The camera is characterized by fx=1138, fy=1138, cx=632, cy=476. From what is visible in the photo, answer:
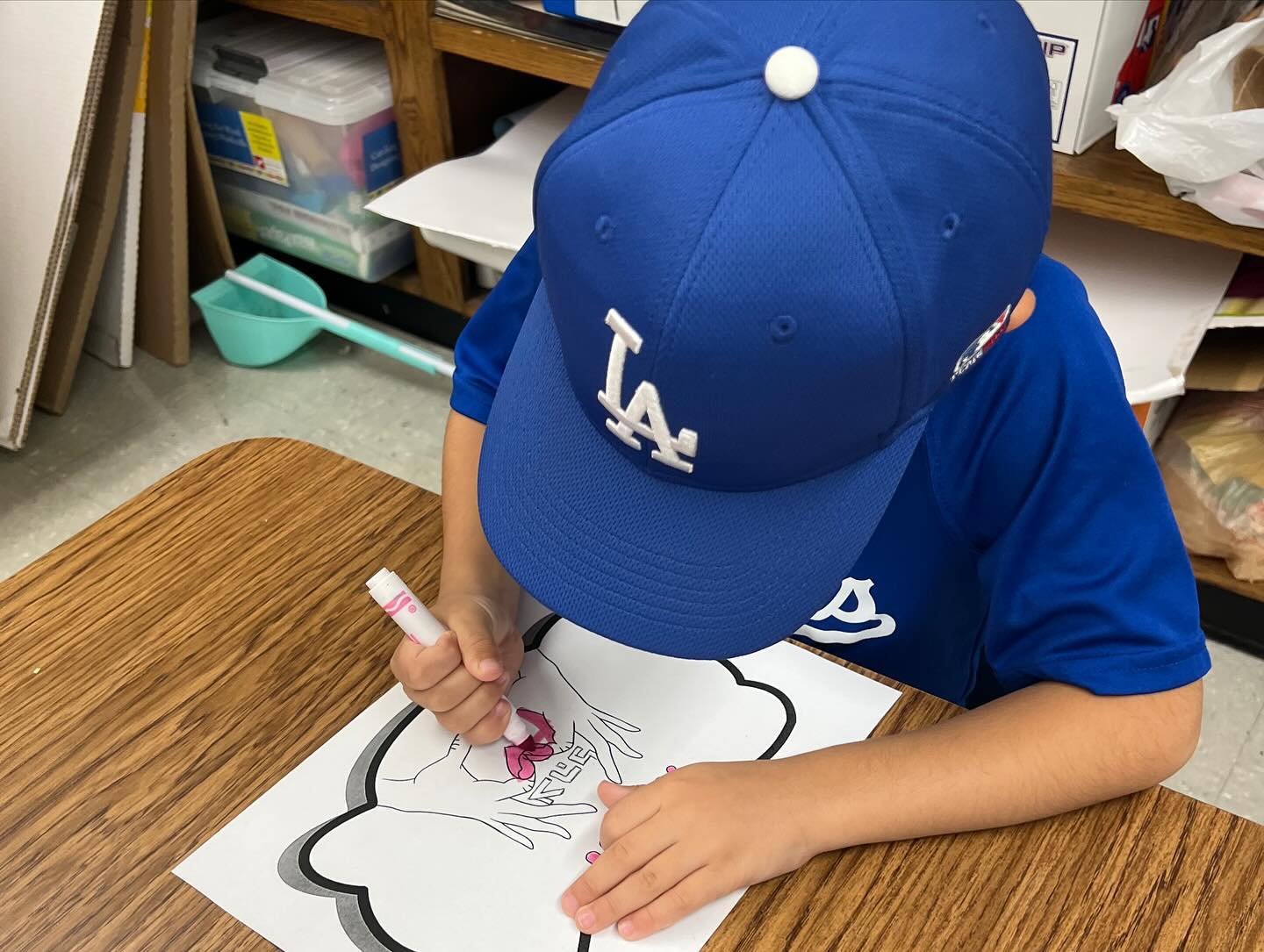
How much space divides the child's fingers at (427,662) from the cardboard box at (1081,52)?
73 cm

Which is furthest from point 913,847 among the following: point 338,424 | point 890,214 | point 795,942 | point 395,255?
point 395,255

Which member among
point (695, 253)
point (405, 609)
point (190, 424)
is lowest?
point (190, 424)

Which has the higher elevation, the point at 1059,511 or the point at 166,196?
the point at 1059,511

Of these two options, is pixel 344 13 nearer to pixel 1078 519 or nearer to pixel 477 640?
pixel 477 640

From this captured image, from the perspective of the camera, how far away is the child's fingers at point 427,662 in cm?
59

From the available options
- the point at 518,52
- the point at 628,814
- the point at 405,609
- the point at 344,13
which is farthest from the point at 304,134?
the point at 628,814

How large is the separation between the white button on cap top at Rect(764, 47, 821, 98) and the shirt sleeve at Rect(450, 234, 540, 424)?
33 cm

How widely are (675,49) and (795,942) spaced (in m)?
0.38

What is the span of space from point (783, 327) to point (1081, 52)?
0.75m

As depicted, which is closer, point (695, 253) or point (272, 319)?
point (695, 253)

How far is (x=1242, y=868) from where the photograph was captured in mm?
517

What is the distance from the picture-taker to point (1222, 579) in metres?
1.26

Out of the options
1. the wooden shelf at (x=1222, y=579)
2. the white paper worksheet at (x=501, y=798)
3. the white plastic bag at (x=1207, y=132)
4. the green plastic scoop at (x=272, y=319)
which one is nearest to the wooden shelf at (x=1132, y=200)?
the white plastic bag at (x=1207, y=132)

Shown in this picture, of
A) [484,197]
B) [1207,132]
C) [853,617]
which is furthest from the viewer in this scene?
[484,197]
